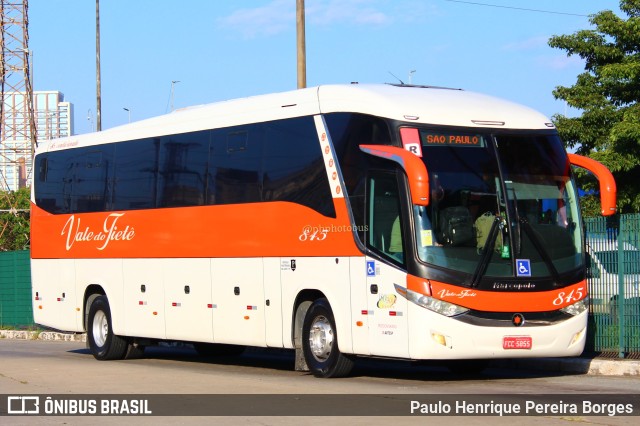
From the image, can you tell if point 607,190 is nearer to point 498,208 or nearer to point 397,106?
point 498,208

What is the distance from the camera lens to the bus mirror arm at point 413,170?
1345cm

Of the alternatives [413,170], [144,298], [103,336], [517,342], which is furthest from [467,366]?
[103,336]

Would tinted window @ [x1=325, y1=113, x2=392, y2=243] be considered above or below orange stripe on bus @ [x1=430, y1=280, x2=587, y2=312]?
above

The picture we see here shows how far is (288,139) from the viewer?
649 inches

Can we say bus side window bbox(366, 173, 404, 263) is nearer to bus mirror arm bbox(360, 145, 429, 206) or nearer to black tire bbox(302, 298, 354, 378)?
bus mirror arm bbox(360, 145, 429, 206)

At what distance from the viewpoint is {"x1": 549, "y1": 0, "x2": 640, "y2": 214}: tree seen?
24047mm

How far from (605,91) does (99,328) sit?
1243 centimetres

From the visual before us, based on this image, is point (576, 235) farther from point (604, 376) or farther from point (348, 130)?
point (348, 130)

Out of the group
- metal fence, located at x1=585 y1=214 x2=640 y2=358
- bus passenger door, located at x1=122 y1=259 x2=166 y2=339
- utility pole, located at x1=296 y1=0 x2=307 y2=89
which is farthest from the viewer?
utility pole, located at x1=296 y1=0 x2=307 y2=89

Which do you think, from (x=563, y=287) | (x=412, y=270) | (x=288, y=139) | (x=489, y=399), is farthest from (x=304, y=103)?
(x=489, y=399)

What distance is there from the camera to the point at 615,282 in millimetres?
16469

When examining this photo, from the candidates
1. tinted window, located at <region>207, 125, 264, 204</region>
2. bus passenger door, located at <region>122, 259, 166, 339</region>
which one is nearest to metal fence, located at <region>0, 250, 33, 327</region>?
bus passenger door, located at <region>122, 259, 166, 339</region>

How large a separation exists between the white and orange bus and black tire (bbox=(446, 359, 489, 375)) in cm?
5

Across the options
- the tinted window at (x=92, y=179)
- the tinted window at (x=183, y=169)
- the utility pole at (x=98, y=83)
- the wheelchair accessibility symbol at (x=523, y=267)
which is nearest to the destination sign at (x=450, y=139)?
the wheelchair accessibility symbol at (x=523, y=267)
